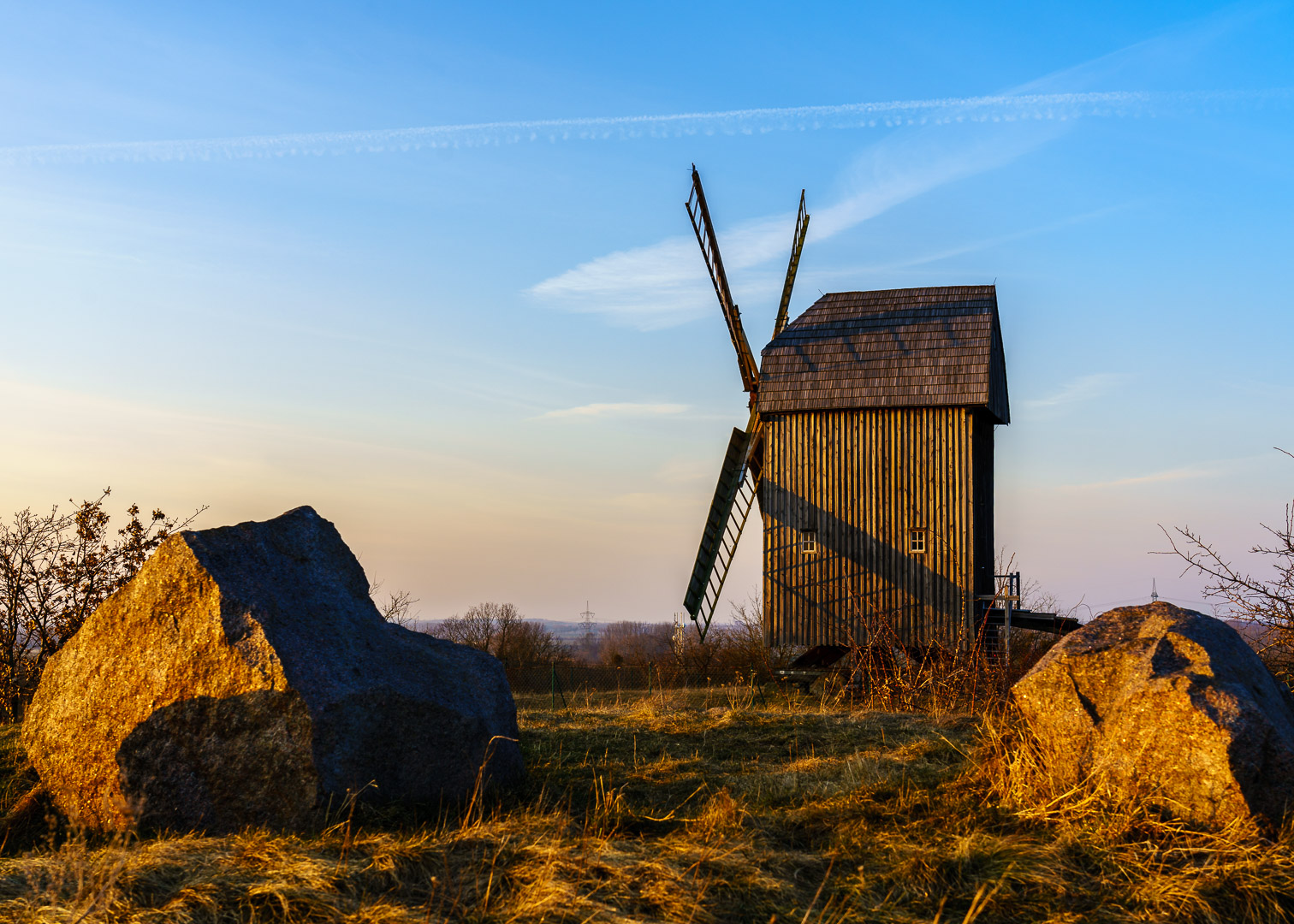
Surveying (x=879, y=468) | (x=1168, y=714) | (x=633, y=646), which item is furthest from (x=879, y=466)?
(x=633, y=646)

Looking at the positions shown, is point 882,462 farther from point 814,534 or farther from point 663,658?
point 663,658

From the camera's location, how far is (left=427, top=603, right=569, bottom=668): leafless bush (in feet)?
96.5

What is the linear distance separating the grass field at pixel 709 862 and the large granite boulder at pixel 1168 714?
0.20 meters

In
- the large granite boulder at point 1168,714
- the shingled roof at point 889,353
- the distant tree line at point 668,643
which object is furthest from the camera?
the distant tree line at point 668,643

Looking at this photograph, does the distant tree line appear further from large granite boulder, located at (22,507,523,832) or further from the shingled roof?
large granite boulder, located at (22,507,523,832)

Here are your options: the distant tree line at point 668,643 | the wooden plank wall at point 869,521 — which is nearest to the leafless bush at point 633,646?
the distant tree line at point 668,643

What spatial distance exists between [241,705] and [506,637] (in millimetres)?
24434

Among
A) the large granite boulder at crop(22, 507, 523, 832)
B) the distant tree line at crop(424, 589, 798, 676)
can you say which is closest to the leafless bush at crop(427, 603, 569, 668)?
the distant tree line at crop(424, 589, 798, 676)

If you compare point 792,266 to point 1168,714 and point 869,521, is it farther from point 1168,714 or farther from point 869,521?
point 1168,714

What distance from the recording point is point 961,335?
61.8 feet

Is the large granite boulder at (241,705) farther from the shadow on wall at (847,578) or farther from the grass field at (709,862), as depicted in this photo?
the shadow on wall at (847,578)

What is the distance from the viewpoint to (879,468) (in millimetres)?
18984

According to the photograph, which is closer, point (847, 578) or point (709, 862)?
point (709, 862)

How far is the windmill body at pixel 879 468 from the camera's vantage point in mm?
18609
